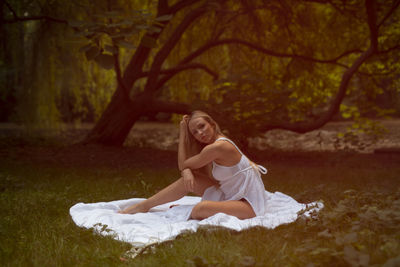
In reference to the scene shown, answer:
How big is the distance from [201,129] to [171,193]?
2.00 feet

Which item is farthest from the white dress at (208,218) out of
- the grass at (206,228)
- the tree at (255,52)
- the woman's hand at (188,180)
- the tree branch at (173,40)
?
the tree branch at (173,40)

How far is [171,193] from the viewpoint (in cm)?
394

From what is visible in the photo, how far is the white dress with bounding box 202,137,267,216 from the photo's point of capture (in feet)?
12.5

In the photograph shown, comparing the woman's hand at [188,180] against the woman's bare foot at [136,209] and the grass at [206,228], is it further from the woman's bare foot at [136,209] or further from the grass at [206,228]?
the grass at [206,228]

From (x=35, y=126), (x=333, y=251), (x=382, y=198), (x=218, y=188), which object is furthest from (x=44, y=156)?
(x=333, y=251)

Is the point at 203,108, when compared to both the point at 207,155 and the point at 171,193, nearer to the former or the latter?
the point at 171,193

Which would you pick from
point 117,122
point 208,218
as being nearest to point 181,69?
point 117,122

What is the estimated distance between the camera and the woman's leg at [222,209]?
11.8ft

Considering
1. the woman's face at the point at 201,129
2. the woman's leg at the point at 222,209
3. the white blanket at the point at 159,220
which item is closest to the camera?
the white blanket at the point at 159,220

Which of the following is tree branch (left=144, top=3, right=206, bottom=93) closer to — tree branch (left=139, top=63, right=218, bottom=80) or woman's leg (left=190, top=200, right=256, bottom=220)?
tree branch (left=139, top=63, right=218, bottom=80)

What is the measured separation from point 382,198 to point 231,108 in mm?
3463

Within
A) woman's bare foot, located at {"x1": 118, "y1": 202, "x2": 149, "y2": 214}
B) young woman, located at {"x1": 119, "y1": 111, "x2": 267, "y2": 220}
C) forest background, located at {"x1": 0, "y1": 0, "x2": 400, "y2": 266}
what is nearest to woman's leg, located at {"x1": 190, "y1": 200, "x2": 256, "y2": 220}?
young woman, located at {"x1": 119, "y1": 111, "x2": 267, "y2": 220}

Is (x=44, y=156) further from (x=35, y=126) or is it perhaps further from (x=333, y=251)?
(x=333, y=251)

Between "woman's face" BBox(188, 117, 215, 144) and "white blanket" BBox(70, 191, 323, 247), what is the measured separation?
2.03 ft
